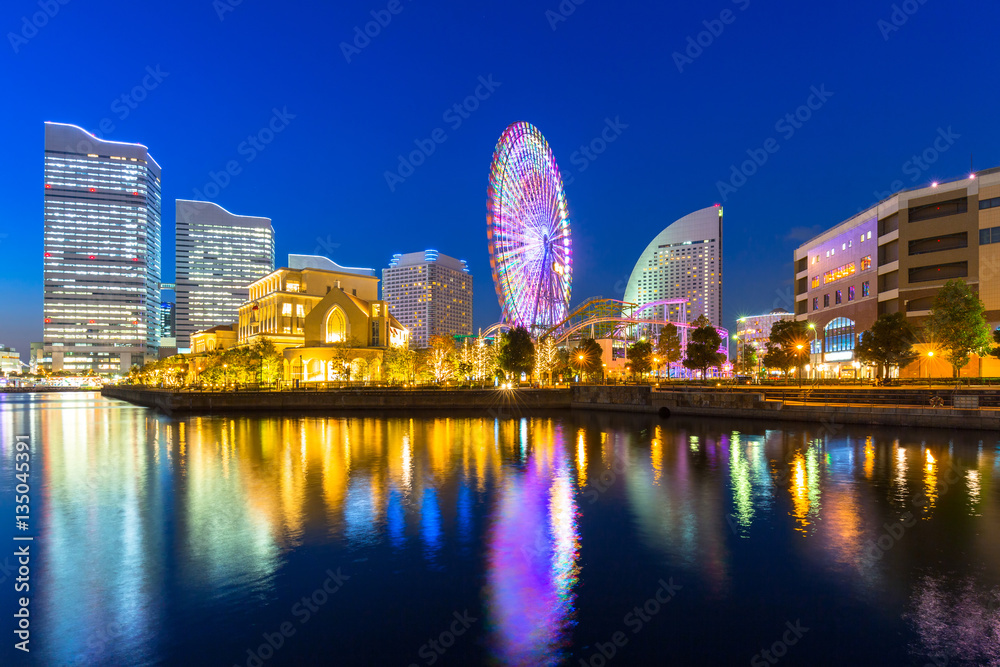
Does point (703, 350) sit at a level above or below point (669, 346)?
below

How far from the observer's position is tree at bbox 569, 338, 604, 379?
10888 cm

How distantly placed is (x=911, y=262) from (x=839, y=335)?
1750 cm

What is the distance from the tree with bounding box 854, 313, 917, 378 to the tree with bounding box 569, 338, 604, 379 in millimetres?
50203

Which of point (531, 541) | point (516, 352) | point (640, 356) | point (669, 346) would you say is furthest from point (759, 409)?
point (669, 346)

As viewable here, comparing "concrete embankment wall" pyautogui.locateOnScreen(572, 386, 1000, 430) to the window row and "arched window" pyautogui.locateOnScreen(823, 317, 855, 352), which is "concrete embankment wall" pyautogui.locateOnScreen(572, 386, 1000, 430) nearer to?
"arched window" pyautogui.locateOnScreen(823, 317, 855, 352)

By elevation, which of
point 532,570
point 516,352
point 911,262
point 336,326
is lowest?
point 532,570

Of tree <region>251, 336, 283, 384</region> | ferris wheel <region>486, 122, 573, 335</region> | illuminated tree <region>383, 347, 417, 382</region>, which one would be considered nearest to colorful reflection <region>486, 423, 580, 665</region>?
ferris wheel <region>486, 122, 573, 335</region>

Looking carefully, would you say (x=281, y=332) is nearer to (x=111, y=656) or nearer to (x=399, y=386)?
(x=399, y=386)

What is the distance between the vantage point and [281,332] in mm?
116438

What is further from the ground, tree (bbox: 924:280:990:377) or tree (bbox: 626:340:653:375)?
tree (bbox: 924:280:990:377)

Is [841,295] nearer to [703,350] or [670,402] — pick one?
[703,350]

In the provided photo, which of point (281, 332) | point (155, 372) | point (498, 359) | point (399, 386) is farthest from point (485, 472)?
point (155, 372)

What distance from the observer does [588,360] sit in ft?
358

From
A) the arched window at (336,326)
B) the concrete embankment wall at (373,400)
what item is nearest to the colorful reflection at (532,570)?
the concrete embankment wall at (373,400)
